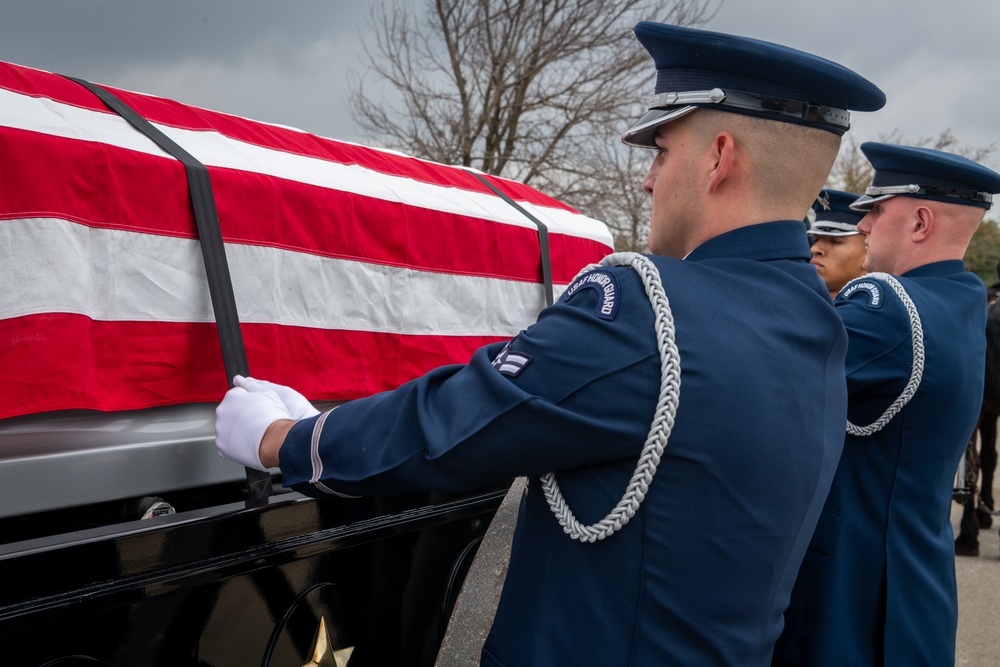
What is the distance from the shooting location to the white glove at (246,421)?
4.43ft

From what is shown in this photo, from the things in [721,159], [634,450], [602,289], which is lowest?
[634,450]

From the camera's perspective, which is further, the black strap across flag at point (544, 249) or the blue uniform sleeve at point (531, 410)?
the black strap across flag at point (544, 249)

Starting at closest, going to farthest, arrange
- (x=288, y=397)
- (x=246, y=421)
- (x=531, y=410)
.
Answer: (x=531, y=410), (x=246, y=421), (x=288, y=397)

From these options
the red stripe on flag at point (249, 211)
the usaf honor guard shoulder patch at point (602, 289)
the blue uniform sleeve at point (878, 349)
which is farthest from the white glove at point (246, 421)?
the blue uniform sleeve at point (878, 349)

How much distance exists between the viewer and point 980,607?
4648 millimetres

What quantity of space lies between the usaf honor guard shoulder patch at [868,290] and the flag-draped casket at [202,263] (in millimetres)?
972

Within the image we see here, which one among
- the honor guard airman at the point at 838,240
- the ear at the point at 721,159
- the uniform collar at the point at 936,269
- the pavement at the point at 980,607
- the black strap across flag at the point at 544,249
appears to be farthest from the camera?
the pavement at the point at 980,607

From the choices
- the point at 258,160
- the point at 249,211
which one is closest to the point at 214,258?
the point at 249,211

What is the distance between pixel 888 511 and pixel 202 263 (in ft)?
5.60

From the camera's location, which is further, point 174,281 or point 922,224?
point 922,224

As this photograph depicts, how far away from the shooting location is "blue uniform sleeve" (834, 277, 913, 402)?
1.97 metres

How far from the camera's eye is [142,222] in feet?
5.23

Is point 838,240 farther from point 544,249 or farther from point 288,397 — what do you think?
point 288,397

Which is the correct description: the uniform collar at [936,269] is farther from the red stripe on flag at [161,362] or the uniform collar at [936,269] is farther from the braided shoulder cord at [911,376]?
the red stripe on flag at [161,362]
